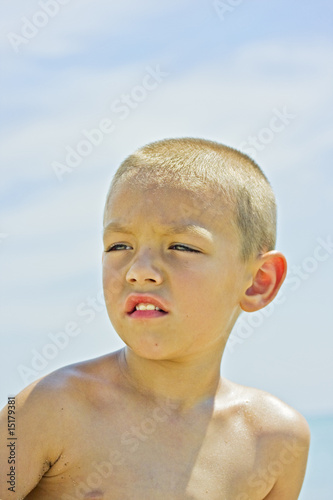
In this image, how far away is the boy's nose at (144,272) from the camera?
3287 millimetres

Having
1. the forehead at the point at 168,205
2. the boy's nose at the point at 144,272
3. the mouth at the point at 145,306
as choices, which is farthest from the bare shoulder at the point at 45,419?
the forehead at the point at 168,205

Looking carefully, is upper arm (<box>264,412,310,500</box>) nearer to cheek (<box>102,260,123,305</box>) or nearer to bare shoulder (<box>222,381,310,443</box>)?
bare shoulder (<box>222,381,310,443</box>)

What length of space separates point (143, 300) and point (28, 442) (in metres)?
0.64

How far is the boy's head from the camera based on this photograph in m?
3.34

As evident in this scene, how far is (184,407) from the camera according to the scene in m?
3.66

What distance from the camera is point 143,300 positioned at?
332 centimetres

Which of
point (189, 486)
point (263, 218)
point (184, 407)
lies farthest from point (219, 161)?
point (189, 486)

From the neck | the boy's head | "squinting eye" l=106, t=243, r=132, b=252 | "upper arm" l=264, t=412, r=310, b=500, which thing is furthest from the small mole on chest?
"squinting eye" l=106, t=243, r=132, b=252

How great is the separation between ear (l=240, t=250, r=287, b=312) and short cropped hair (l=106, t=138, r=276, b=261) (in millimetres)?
48

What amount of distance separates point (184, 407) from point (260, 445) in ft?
1.20

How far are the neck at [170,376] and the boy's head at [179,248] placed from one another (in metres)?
0.08

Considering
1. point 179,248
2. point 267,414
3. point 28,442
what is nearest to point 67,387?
point 28,442

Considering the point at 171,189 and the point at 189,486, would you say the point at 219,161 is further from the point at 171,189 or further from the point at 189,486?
the point at 189,486

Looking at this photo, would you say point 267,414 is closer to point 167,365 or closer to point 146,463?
point 167,365
